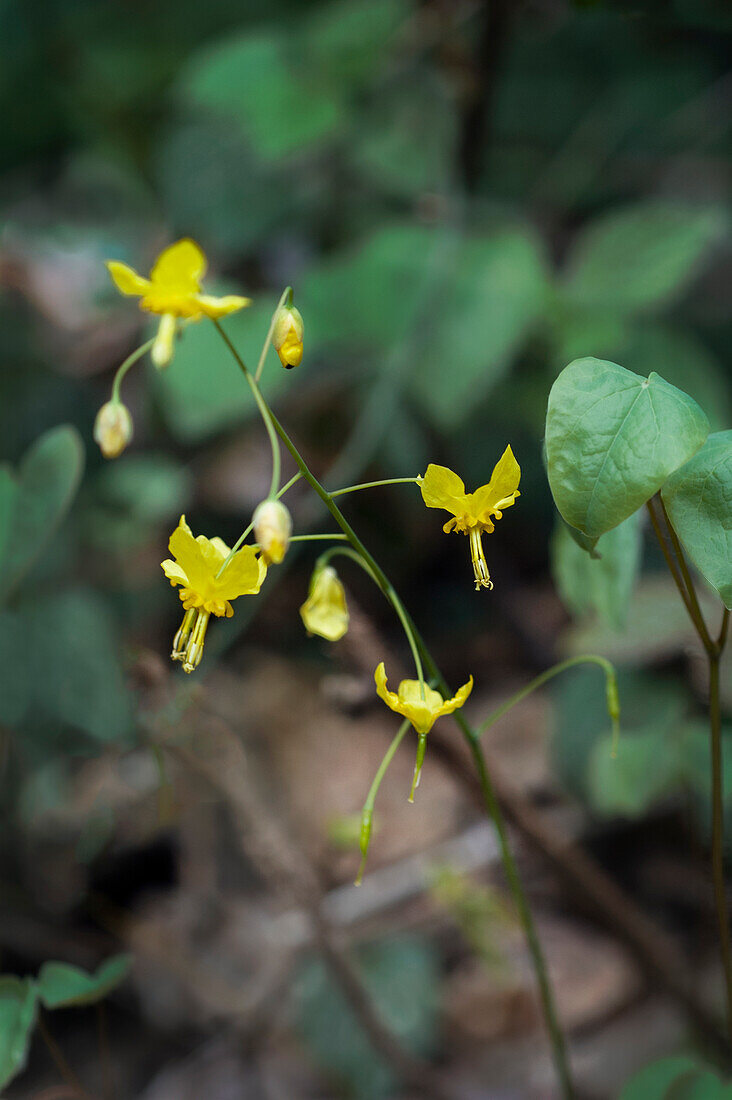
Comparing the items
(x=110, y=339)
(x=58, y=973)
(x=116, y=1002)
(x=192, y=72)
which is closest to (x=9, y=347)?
(x=110, y=339)

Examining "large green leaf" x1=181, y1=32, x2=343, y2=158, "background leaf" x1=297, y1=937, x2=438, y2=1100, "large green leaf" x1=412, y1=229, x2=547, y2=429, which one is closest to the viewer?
"background leaf" x1=297, y1=937, x2=438, y2=1100

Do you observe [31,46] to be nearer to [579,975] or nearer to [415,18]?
[415,18]

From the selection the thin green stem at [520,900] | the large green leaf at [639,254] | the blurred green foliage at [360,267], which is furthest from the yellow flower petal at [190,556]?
the large green leaf at [639,254]

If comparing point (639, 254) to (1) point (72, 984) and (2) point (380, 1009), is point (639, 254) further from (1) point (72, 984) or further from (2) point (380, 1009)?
(1) point (72, 984)

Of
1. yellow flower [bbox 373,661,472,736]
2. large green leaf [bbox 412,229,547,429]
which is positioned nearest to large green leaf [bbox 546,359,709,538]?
yellow flower [bbox 373,661,472,736]

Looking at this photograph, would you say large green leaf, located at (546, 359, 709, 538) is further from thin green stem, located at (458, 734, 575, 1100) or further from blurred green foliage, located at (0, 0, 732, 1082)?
blurred green foliage, located at (0, 0, 732, 1082)

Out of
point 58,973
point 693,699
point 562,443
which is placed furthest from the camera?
point 693,699
